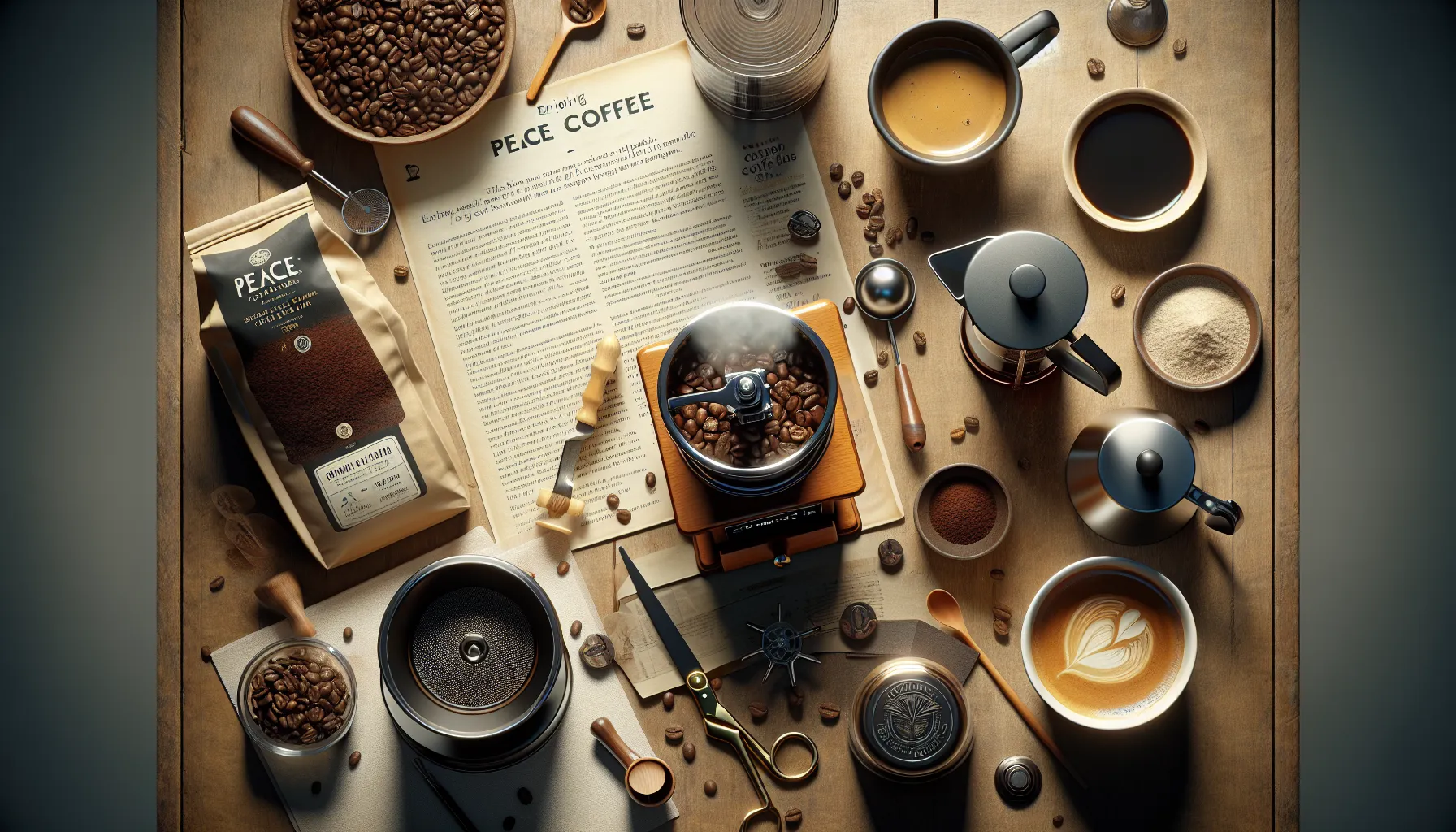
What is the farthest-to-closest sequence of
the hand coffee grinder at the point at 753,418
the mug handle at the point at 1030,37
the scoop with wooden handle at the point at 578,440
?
the scoop with wooden handle at the point at 578,440 < the mug handle at the point at 1030,37 < the hand coffee grinder at the point at 753,418

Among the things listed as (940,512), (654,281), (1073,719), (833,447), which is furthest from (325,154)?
(1073,719)

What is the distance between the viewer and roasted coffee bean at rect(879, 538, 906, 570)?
4.31 feet

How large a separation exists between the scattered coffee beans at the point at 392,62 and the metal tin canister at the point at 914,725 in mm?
1030

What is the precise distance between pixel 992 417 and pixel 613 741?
73 centimetres

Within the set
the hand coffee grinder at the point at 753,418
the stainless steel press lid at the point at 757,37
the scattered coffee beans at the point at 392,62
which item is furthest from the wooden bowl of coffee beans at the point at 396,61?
the hand coffee grinder at the point at 753,418

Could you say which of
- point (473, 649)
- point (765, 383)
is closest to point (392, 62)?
point (765, 383)

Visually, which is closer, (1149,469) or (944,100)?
(1149,469)

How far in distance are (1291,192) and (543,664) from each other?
4.13 ft

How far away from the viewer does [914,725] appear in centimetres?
125

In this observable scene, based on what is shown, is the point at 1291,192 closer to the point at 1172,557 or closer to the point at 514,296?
the point at 1172,557

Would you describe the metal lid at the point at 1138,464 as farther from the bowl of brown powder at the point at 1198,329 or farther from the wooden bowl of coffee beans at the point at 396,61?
the wooden bowl of coffee beans at the point at 396,61

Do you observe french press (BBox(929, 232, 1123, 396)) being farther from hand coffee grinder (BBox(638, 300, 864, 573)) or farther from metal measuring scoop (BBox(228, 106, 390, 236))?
metal measuring scoop (BBox(228, 106, 390, 236))

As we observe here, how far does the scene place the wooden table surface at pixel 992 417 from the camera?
130cm

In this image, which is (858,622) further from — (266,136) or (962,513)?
(266,136)
